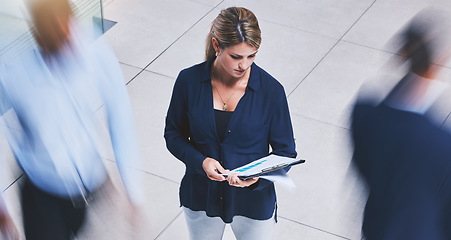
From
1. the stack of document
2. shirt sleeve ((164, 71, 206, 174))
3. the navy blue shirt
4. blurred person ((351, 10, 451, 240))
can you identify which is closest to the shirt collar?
Answer: the navy blue shirt

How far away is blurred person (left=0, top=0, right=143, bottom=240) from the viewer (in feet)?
10.1

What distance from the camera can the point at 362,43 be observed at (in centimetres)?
685

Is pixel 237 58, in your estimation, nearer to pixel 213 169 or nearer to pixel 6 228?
pixel 213 169

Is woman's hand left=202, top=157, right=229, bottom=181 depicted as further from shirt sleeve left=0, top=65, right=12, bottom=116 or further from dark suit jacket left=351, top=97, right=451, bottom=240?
shirt sleeve left=0, top=65, right=12, bottom=116

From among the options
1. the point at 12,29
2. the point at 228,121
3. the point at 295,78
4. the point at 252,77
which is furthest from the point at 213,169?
the point at 12,29

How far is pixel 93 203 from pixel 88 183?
0.52 feet

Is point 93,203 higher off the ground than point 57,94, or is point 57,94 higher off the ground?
point 57,94

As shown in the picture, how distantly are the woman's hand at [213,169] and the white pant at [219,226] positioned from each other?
1.24ft

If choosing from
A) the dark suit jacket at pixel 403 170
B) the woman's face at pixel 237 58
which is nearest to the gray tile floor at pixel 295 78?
the woman's face at pixel 237 58

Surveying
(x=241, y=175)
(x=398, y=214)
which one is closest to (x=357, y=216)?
(x=398, y=214)

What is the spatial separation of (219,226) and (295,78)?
9.41 feet

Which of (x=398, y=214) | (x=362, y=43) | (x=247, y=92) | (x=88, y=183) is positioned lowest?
(x=362, y=43)

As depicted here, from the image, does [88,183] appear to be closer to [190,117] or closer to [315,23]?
[190,117]

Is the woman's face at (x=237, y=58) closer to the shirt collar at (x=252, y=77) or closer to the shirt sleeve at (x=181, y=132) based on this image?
the shirt collar at (x=252, y=77)
